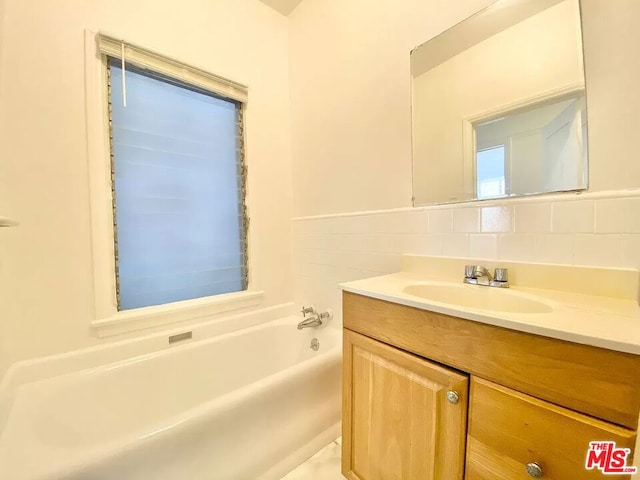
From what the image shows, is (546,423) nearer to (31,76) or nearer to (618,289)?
(618,289)

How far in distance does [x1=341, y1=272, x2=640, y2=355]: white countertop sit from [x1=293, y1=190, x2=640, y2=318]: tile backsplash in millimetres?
149

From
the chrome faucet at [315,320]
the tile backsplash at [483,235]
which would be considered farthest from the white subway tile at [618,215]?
the chrome faucet at [315,320]

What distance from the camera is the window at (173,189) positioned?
1.41 meters

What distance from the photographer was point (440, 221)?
4.02ft

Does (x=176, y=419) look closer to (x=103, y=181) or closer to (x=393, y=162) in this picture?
(x=103, y=181)

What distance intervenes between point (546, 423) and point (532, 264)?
0.59 m

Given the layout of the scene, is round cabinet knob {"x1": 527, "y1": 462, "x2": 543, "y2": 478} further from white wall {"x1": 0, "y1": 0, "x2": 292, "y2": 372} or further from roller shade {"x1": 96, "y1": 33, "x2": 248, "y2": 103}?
roller shade {"x1": 96, "y1": 33, "x2": 248, "y2": 103}

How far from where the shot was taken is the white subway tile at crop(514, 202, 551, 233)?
3.11 feet

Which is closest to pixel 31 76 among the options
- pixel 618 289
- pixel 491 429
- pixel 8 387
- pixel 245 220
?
pixel 245 220

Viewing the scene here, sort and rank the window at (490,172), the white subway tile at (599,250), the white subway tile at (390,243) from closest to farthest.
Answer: the white subway tile at (599,250)
the window at (490,172)
the white subway tile at (390,243)

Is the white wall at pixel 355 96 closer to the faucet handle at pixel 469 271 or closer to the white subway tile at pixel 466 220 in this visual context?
the white subway tile at pixel 466 220

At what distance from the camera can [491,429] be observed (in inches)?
25.4

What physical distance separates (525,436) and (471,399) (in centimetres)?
12

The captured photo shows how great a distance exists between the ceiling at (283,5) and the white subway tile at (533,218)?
1995 mm
